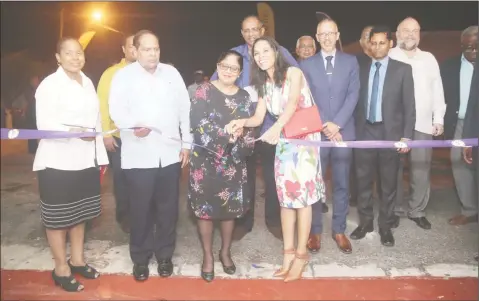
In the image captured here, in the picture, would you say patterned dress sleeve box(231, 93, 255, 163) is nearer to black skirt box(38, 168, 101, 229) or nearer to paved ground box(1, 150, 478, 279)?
paved ground box(1, 150, 478, 279)

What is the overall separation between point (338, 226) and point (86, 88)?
235 cm

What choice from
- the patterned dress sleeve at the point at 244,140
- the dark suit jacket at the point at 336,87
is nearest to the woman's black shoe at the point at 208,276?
the patterned dress sleeve at the point at 244,140

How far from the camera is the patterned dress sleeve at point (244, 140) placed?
3.16m

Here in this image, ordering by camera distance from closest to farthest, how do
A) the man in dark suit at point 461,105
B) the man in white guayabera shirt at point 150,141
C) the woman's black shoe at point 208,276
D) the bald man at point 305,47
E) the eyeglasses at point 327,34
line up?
the man in white guayabera shirt at point 150,141 < the woman's black shoe at point 208,276 < the eyeglasses at point 327,34 < the man in dark suit at point 461,105 < the bald man at point 305,47

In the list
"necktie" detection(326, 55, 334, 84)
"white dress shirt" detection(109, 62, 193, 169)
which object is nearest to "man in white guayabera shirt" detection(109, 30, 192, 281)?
"white dress shirt" detection(109, 62, 193, 169)

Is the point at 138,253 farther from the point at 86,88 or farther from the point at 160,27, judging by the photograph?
the point at 160,27

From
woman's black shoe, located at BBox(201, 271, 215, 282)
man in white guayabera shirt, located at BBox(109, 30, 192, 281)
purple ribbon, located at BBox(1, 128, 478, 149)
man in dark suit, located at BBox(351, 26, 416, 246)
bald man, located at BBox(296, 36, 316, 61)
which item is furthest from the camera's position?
bald man, located at BBox(296, 36, 316, 61)

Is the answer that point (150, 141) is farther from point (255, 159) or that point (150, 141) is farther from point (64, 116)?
point (255, 159)

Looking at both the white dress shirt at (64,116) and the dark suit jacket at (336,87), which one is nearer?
the white dress shirt at (64,116)

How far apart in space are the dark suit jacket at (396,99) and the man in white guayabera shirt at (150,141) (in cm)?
155

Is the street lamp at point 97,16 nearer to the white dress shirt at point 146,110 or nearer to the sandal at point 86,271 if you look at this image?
the white dress shirt at point 146,110

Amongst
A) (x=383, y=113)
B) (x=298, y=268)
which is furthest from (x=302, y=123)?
(x=298, y=268)

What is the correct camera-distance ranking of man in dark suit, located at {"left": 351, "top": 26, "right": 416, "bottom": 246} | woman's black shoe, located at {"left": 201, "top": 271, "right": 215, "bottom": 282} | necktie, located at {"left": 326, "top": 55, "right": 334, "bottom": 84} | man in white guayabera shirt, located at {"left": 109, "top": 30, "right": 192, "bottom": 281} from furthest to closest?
man in dark suit, located at {"left": 351, "top": 26, "right": 416, "bottom": 246}
necktie, located at {"left": 326, "top": 55, "right": 334, "bottom": 84}
woman's black shoe, located at {"left": 201, "top": 271, "right": 215, "bottom": 282}
man in white guayabera shirt, located at {"left": 109, "top": 30, "right": 192, "bottom": 281}

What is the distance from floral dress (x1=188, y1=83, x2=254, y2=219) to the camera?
3.11 metres
